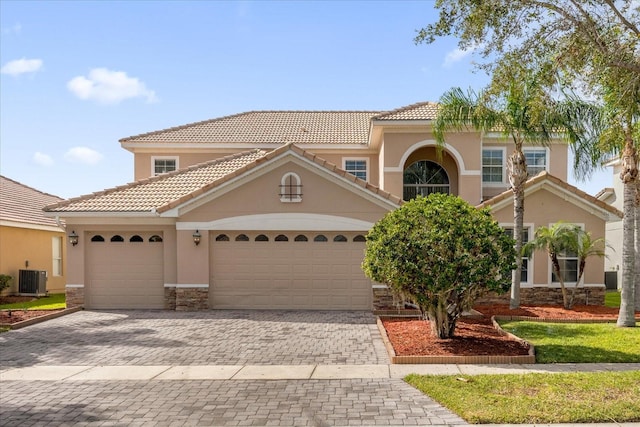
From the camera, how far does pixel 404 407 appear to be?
640cm

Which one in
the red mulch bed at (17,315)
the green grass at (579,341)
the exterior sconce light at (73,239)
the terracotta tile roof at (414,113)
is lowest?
the red mulch bed at (17,315)

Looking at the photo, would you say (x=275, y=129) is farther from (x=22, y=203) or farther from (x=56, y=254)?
(x=22, y=203)

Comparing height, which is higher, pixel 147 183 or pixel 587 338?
pixel 147 183

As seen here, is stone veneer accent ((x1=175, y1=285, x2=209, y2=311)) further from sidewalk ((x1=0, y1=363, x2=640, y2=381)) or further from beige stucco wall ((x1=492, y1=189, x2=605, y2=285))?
beige stucco wall ((x1=492, y1=189, x2=605, y2=285))

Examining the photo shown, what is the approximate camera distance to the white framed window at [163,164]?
22.1m

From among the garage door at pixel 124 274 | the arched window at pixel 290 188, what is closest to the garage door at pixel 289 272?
the arched window at pixel 290 188

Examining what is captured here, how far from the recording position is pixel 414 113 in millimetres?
19125

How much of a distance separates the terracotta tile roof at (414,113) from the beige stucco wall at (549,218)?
4.86m

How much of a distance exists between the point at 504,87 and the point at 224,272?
992 cm

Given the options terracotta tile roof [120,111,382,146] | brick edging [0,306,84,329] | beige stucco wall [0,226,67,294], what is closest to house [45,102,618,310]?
brick edging [0,306,84,329]

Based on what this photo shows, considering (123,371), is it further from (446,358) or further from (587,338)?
(587,338)

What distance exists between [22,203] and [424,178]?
63.7 ft

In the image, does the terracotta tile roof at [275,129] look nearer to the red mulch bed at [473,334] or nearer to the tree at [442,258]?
the red mulch bed at [473,334]

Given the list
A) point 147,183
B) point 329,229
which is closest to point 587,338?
point 329,229
